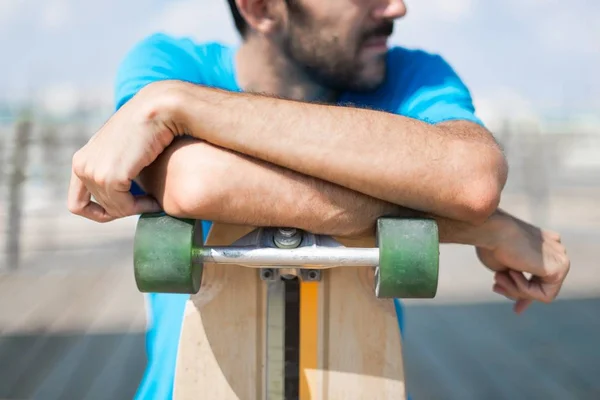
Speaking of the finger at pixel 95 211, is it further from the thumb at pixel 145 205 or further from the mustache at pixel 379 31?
the mustache at pixel 379 31

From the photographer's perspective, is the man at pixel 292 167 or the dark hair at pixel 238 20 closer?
the man at pixel 292 167

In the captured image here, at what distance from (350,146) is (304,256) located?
0.18 metres

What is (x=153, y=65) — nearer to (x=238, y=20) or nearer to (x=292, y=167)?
(x=238, y=20)

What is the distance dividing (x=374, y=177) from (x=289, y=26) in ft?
2.11

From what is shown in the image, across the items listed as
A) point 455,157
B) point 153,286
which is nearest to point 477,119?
point 455,157

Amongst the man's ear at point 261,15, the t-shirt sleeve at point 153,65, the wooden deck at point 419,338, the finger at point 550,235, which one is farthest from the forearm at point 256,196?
the wooden deck at point 419,338

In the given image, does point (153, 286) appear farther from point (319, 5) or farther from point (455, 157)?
point (319, 5)

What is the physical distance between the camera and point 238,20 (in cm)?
173

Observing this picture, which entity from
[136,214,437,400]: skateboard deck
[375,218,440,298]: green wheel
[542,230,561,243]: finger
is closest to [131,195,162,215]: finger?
[136,214,437,400]: skateboard deck

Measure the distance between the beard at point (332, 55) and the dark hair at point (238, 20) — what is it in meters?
0.16

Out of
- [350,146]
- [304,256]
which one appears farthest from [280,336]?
[350,146]

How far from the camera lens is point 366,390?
3.89 feet

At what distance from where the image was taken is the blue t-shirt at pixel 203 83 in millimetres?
1423

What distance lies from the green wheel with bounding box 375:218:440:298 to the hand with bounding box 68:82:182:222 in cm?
36
